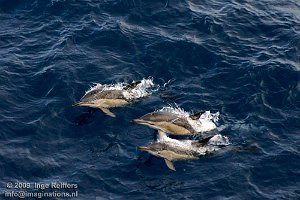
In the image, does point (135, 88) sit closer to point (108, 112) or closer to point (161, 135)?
point (108, 112)

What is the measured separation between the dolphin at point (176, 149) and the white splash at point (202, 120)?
1.56m

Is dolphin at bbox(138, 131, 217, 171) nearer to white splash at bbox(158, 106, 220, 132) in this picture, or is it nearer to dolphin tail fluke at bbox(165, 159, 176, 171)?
dolphin tail fluke at bbox(165, 159, 176, 171)

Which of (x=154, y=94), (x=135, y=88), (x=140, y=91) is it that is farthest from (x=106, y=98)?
(x=154, y=94)

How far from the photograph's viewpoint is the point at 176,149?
32.5 metres

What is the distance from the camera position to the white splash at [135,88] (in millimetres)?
37312

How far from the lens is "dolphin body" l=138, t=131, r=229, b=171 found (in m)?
32.2

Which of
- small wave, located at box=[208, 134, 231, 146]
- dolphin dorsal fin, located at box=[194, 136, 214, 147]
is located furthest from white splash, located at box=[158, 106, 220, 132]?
dolphin dorsal fin, located at box=[194, 136, 214, 147]

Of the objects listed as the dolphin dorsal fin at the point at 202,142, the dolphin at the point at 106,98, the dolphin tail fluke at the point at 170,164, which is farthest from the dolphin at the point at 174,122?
the dolphin at the point at 106,98

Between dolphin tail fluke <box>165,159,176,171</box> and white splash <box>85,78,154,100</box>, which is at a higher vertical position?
white splash <box>85,78,154,100</box>

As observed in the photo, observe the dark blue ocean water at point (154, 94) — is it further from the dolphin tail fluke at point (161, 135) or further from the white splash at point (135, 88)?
the dolphin tail fluke at point (161, 135)

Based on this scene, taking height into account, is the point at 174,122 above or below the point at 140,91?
below

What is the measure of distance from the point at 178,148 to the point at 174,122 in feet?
7.60

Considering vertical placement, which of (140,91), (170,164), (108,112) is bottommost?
(170,164)

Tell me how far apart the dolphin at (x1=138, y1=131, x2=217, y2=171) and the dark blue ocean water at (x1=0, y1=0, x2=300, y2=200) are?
A: 1.53 ft
